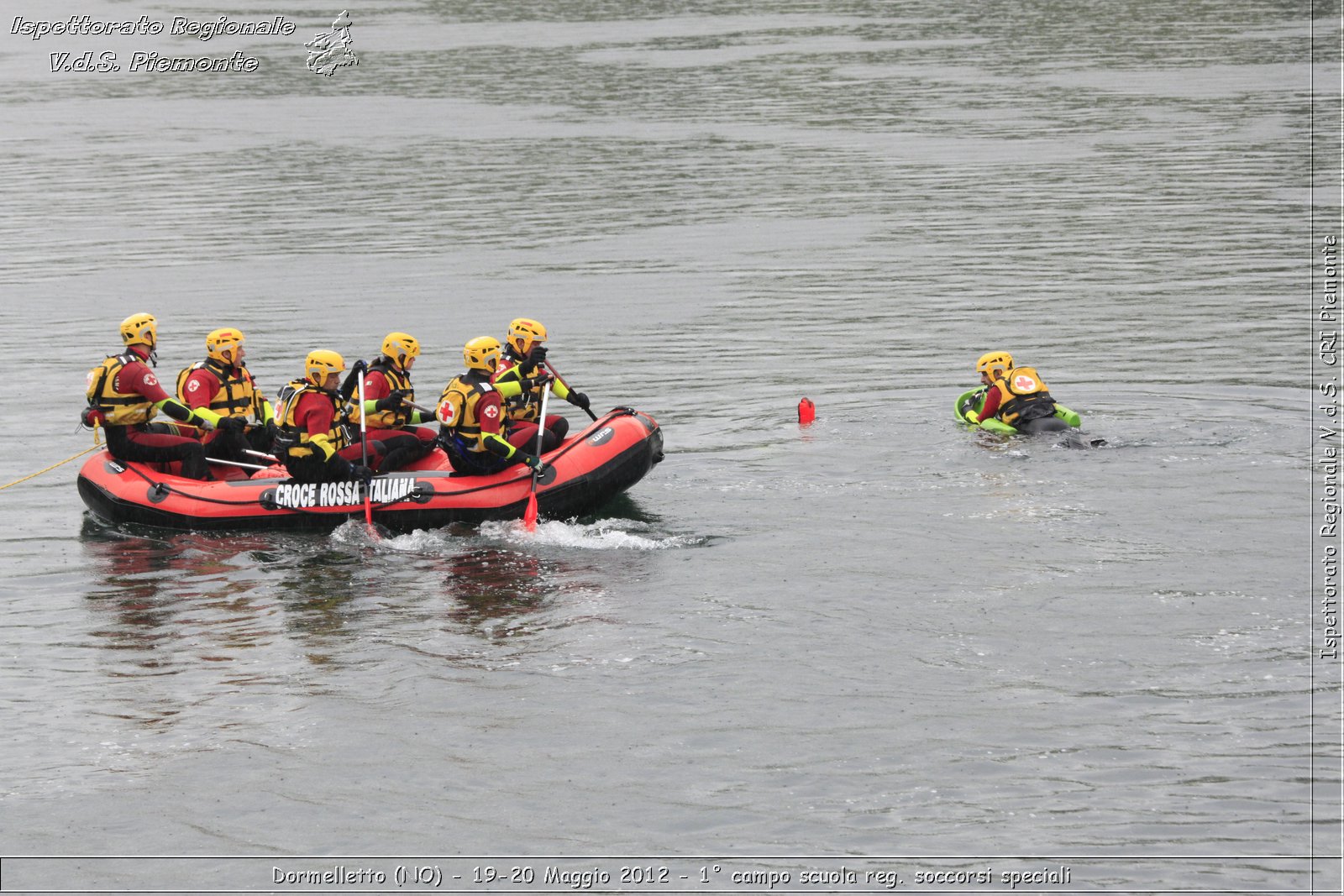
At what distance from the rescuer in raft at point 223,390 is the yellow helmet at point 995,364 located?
834cm

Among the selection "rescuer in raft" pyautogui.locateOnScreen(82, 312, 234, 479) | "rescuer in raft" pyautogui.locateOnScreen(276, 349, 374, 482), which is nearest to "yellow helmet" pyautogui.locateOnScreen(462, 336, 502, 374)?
"rescuer in raft" pyautogui.locateOnScreen(276, 349, 374, 482)

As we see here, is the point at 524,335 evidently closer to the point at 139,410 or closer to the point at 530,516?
the point at 530,516

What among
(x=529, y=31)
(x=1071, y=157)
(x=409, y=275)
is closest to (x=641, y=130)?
(x=1071, y=157)

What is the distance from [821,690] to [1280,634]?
3.83 m

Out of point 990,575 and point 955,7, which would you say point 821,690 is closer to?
point 990,575

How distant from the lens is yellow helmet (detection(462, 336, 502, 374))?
17906mm

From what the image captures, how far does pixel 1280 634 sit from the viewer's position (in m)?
13.8

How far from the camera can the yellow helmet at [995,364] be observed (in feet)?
67.2

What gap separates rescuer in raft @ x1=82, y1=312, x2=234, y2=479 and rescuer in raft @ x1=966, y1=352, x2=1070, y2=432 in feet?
29.2

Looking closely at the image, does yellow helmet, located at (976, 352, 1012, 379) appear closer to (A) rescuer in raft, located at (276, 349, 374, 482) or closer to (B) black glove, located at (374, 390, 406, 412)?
(B) black glove, located at (374, 390, 406, 412)

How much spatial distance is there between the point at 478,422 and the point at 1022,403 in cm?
651

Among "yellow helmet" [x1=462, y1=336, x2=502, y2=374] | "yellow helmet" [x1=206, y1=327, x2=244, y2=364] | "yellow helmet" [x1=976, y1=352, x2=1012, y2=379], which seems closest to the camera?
"yellow helmet" [x1=462, y1=336, x2=502, y2=374]

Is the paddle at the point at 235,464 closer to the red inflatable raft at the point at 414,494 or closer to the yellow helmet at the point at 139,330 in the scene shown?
the red inflatable raft at the point at 414,494

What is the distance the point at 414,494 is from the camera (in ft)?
58.3
